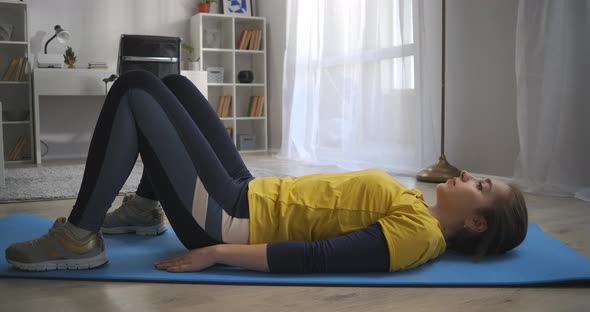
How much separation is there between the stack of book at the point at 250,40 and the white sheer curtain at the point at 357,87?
30.4 inches

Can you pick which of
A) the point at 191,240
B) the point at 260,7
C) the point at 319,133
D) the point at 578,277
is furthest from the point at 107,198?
the point at 260,7

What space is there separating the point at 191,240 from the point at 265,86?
15.6ft

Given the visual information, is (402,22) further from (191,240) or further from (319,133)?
(191,240)

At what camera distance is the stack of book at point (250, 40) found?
19.8 ft

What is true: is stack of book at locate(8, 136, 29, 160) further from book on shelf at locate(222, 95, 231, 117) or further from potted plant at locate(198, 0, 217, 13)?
potted plant at locate(198, 0, 217, 13)

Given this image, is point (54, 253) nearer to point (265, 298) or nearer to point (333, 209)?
point (265, 298)

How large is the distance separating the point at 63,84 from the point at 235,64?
1860mm

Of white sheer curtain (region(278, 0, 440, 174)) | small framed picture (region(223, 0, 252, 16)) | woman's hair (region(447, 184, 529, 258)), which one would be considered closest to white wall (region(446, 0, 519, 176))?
white sheer curtain (region(278, 0, 440, 174))

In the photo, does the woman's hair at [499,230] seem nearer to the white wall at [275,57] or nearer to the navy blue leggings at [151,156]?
the navy blue leggings at [151,156]

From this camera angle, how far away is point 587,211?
2457 mm

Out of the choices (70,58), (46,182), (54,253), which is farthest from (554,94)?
(70,58)

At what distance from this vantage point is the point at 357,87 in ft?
14.0

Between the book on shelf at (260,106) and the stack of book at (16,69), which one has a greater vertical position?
the stack of book at (16,69)

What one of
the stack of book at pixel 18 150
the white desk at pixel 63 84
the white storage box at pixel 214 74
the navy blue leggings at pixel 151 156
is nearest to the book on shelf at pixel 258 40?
the white storage box at pixel 214 74
